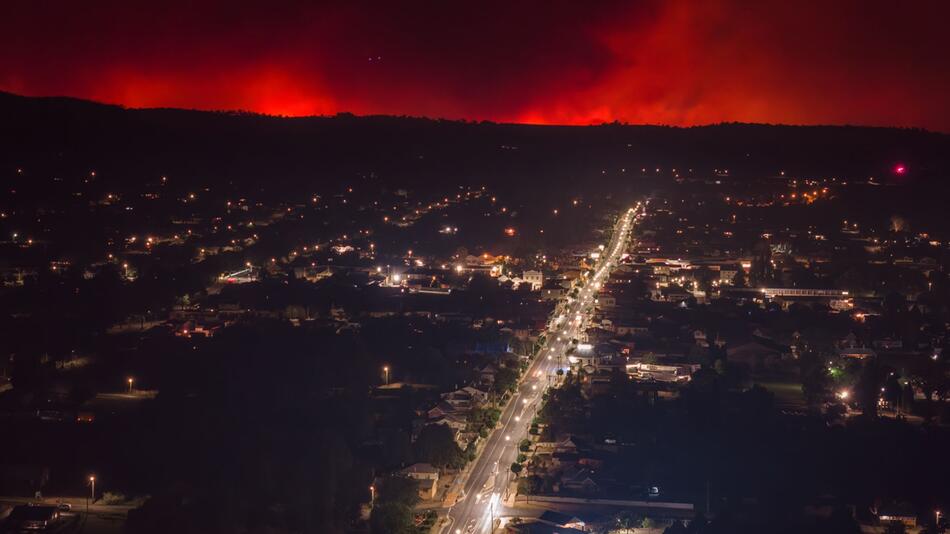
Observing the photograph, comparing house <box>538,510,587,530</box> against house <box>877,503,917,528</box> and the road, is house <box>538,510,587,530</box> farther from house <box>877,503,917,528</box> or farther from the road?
house <box>877,503,917,528</box>

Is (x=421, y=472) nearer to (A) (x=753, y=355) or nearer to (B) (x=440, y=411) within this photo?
(B) (x=440, y=411)

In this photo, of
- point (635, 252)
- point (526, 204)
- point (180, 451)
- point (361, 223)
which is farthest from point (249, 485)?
point (526, 204)

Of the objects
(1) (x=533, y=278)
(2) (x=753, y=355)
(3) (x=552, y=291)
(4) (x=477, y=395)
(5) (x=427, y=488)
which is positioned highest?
(1) (x=533, y=278)

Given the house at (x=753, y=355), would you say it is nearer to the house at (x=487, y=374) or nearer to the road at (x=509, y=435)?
the road at (x=509, y=435)

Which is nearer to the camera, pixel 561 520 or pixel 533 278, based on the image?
pixel 561 520

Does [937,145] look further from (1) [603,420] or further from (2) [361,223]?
(1) [603,420]

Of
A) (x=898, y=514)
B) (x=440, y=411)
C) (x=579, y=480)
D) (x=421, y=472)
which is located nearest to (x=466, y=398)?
(x=440, y=411)

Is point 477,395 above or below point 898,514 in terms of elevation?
above

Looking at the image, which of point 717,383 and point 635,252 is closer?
point 717,383

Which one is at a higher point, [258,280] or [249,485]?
[258,280]
